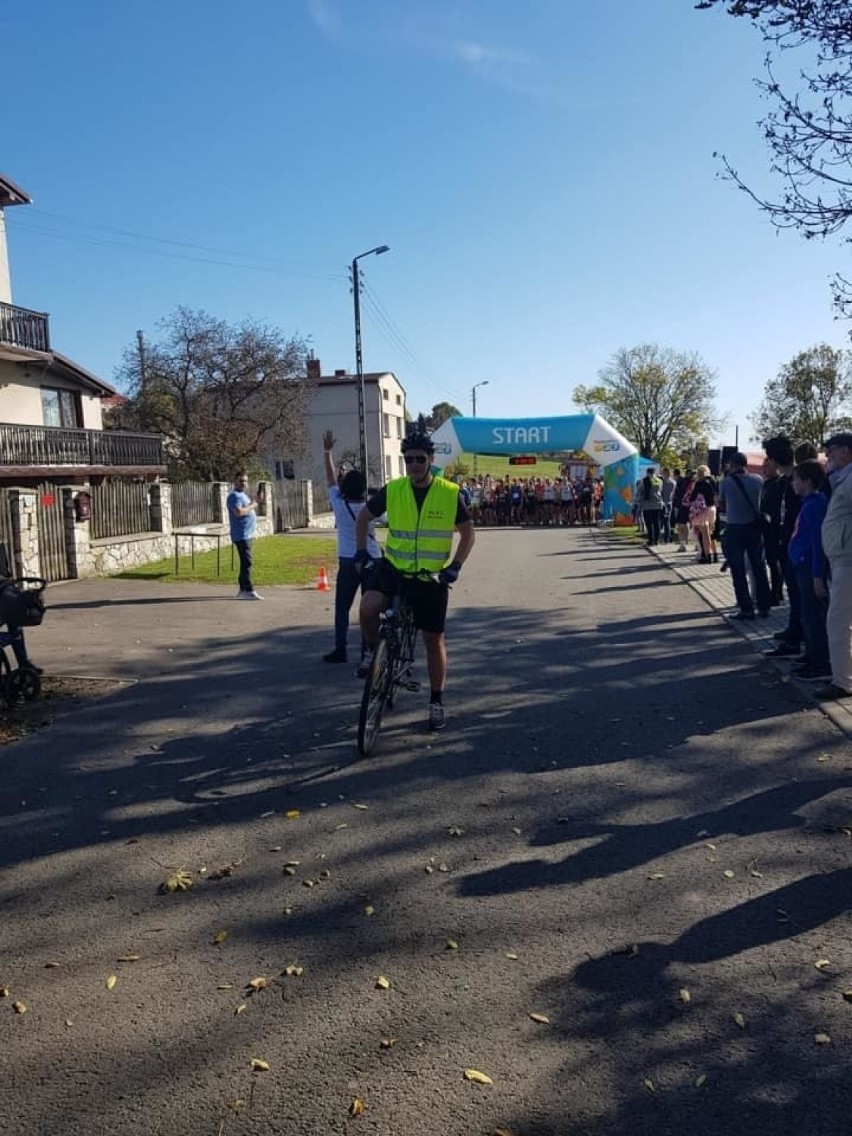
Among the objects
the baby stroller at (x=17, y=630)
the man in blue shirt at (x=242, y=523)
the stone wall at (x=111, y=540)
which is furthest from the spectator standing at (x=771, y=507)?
the stone wall at (x=111, y=540)

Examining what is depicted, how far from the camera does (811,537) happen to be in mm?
7586

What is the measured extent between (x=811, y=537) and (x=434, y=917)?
5.03 m

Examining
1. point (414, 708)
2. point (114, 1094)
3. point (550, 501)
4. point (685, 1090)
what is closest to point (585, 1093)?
point (685, 1090)

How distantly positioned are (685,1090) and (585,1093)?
0.29 meters

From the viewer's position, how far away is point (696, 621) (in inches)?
465

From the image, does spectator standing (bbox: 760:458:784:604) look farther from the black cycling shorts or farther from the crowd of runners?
the crowd of runners

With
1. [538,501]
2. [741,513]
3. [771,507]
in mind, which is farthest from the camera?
[538,501]

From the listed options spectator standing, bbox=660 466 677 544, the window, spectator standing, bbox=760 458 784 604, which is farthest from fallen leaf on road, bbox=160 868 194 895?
→ the window

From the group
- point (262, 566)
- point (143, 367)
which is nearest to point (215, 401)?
point (143, 367)

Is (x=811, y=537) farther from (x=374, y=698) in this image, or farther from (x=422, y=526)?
(x=374, y=698)

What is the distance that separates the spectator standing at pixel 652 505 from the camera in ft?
80.6

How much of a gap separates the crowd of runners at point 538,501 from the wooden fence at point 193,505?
11527mm

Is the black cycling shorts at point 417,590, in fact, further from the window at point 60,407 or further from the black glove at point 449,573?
the window at point 60,407

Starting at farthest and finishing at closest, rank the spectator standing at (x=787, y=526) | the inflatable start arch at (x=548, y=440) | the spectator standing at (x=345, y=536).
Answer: the inflatable start arch at (x=548, y=440), the spectator standing at (x=345, y=536), the spectator standing at (x=787, y=526)
